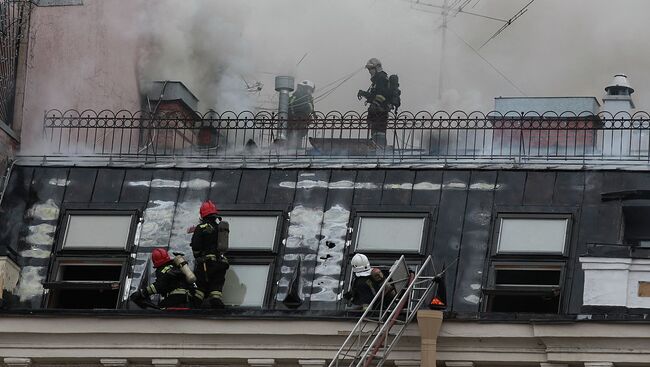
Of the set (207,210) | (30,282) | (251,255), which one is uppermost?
(207,210)

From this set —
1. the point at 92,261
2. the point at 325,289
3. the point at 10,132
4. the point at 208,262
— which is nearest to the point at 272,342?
the point at 325,289

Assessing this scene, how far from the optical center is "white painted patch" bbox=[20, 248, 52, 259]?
30266mm

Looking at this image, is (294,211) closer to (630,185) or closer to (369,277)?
(369,277)

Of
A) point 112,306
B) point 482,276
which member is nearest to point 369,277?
point 482,276

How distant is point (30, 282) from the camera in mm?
29984

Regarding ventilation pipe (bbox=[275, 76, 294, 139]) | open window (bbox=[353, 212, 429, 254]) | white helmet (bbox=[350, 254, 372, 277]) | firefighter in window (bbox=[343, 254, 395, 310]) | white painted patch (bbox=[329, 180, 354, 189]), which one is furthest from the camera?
ventilation pipe (bbox=[275, 76, 294, 139])

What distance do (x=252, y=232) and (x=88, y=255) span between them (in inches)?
84.4

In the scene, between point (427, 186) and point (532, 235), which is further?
point (427, 186)

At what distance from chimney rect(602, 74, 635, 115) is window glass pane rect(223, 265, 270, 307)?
263 inches

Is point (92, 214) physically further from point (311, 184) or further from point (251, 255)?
point (311, 184)

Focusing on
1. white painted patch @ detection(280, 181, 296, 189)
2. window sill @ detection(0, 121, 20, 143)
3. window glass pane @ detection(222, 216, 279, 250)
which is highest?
window sill @ detection(0, 121, 20, 143)

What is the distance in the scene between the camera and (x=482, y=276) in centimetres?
2886

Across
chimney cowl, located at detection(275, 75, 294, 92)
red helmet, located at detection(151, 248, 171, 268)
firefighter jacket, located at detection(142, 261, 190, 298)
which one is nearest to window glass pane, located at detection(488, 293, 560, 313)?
firefighter jacket, located at detection(142, 261, 190, 298)

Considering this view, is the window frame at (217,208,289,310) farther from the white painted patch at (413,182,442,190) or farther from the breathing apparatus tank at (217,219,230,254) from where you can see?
the white painted patch at (413,182,442,190)
